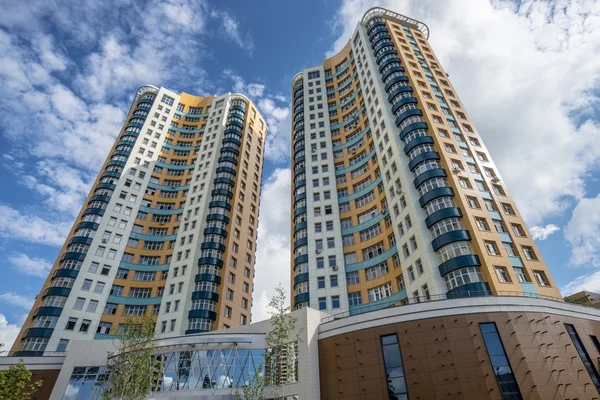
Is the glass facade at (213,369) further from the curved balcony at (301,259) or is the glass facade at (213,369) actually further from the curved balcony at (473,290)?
the curved balcony at (301,259)

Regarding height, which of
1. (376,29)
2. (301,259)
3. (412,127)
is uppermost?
(376,29)

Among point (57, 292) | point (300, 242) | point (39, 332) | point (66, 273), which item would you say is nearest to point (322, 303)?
point (300, 242)

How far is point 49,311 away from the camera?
48688 millimetres

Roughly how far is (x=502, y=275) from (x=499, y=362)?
34.9ft

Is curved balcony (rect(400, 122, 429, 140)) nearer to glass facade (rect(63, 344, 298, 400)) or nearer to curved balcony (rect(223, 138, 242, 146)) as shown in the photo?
glass facade (rect(63, 344, 298, 400))

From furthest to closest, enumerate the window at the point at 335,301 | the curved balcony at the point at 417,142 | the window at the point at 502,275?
the curved balcony at the point at 417,142
the window at the point at 335,301
the window at the point at 502,275

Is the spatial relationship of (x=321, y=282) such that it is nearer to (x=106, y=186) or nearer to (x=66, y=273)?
(x=66, y=273)

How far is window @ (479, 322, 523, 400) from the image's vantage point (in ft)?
77.9

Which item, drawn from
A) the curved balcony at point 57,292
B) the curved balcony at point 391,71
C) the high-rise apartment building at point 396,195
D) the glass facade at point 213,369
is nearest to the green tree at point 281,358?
the glass facade at point 213,369

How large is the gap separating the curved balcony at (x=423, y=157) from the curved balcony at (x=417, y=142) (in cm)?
185

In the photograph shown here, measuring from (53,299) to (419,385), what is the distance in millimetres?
50244

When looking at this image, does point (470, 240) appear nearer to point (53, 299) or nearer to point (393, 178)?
point (393, 178)

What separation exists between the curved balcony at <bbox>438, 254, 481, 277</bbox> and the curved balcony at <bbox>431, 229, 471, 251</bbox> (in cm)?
192

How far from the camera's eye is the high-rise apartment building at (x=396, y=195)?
117 ft
